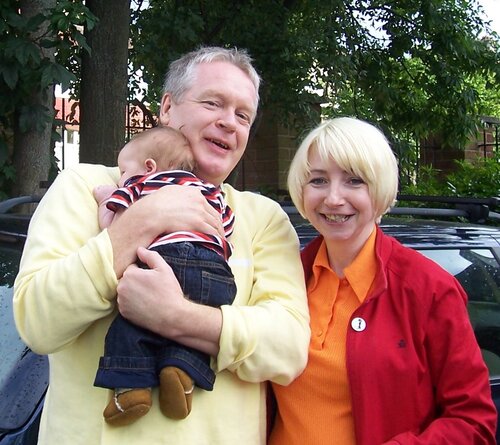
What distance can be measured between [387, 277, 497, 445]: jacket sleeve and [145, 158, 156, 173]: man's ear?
83 cm

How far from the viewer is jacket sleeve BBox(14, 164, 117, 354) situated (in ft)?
4.99

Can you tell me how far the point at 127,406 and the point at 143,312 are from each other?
211 millimetres

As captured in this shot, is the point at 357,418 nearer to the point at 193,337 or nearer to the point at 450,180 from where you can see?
the point at 193,337

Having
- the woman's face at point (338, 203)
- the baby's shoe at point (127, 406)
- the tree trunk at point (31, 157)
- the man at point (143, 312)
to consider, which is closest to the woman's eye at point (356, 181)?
the woman's face at point (338, 203)

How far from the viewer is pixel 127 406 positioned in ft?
4.99

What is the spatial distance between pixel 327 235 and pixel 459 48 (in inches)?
224

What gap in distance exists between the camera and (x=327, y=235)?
1938 millimetres

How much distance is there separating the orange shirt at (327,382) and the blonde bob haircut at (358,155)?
0.19 m

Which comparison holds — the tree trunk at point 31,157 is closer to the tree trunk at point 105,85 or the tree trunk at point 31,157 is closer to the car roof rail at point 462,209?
the tree trunk at point 105,85

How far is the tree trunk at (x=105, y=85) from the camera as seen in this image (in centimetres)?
522

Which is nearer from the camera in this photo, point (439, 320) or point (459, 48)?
point (439, 320)

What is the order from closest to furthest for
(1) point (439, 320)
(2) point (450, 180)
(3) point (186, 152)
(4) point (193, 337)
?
1. (4) point (193, 337)
2. (1) point (439, 320)
3. (3) point (186, 152)
4. (2) point (450, 180)

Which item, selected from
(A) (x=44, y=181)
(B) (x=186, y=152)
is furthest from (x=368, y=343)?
(A) (x=44, y=181)

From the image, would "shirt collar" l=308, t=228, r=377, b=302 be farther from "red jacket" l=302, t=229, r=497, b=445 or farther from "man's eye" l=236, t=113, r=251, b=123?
"man's eye" l=236, t=113, r=251, b=123
